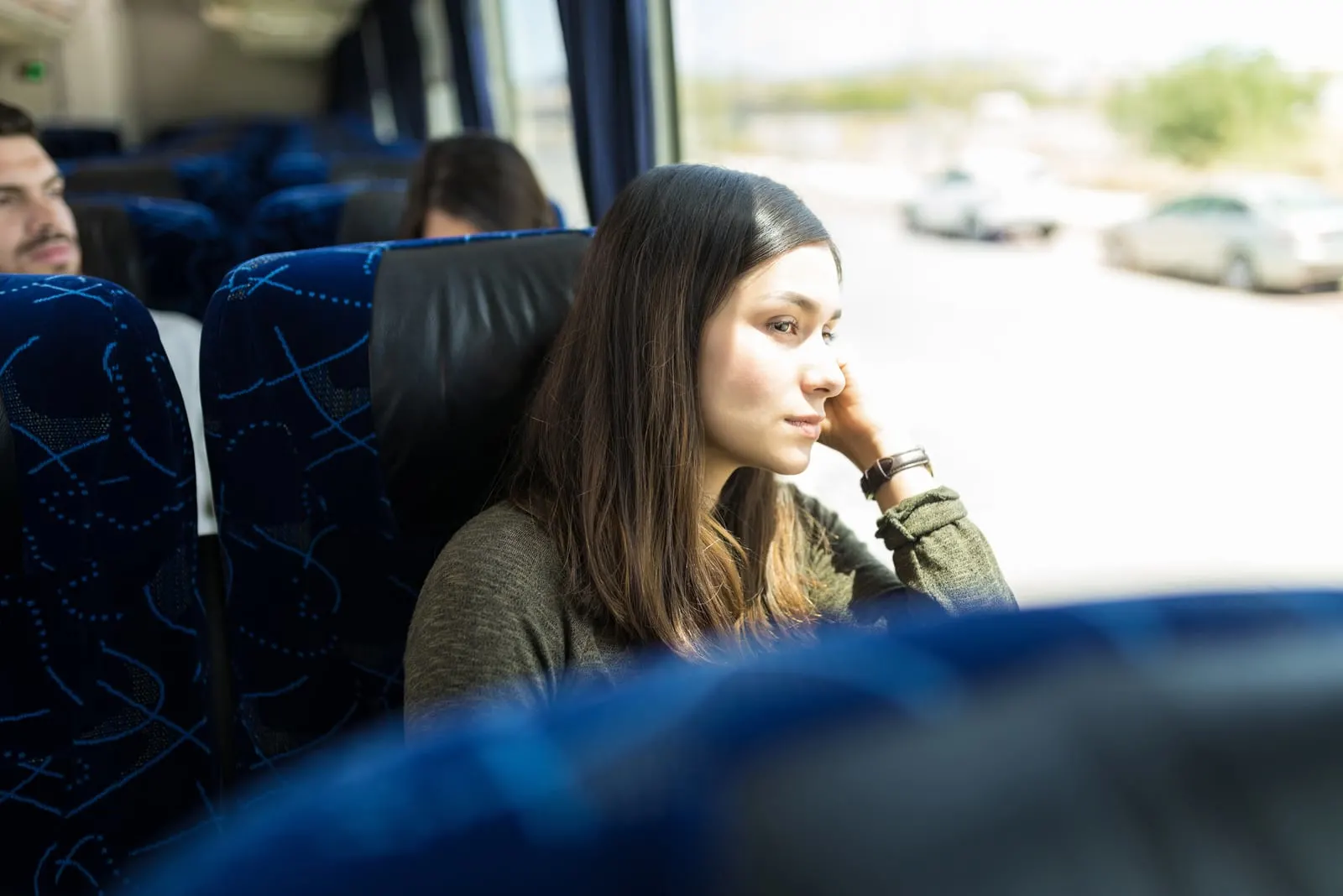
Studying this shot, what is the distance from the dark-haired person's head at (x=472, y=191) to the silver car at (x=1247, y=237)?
4.05ft

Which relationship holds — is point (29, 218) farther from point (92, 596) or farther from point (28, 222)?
point (92, 596)

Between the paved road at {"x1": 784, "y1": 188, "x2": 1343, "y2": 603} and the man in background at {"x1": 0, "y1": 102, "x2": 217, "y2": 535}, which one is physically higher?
the man in background at {"x1": 0, "y1": 102, "x2": 217, "y2": 535}

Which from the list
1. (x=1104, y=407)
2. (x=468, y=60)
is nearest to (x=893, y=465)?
(x=1104, y=407)

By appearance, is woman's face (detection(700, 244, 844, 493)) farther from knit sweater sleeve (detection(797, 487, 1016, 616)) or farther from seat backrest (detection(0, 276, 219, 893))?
seat backrest (detection(0, 276, 219, 893))

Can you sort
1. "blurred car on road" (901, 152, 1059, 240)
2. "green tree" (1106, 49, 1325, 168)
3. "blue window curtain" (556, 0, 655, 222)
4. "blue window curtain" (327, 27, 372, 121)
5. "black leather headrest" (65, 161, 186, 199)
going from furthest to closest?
"blue window curtain" (327, 27, 372, 121), "black leather headrest" (65, 161, 186, 199), "blue window curtain" (556, 0, 655, 222), "blurred car on road" (901, 152, 1059, 240), "green tree" (1106, 49, 1325, 168)

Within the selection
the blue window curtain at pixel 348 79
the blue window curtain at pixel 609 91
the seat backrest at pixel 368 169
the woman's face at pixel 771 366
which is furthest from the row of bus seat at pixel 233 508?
the blue window curtain at pixel 348 79

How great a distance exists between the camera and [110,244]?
2527mm

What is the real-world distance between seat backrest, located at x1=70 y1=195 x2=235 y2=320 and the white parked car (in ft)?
5.24

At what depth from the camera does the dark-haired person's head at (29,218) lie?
6.82 ft

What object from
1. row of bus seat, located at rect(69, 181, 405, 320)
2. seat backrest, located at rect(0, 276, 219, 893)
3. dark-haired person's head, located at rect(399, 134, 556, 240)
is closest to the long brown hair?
seat backrest, located at rect(0, 276, 219, 893)

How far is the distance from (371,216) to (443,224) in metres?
0.52

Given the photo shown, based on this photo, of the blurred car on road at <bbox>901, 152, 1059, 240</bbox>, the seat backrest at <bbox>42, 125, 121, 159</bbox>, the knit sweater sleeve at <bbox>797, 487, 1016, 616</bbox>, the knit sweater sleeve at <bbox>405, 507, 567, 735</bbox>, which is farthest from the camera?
the seat backrest at <bbox>42, 125, 121, 159</bbox>

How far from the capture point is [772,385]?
1087 millimetres

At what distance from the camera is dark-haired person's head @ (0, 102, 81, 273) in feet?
6.82
